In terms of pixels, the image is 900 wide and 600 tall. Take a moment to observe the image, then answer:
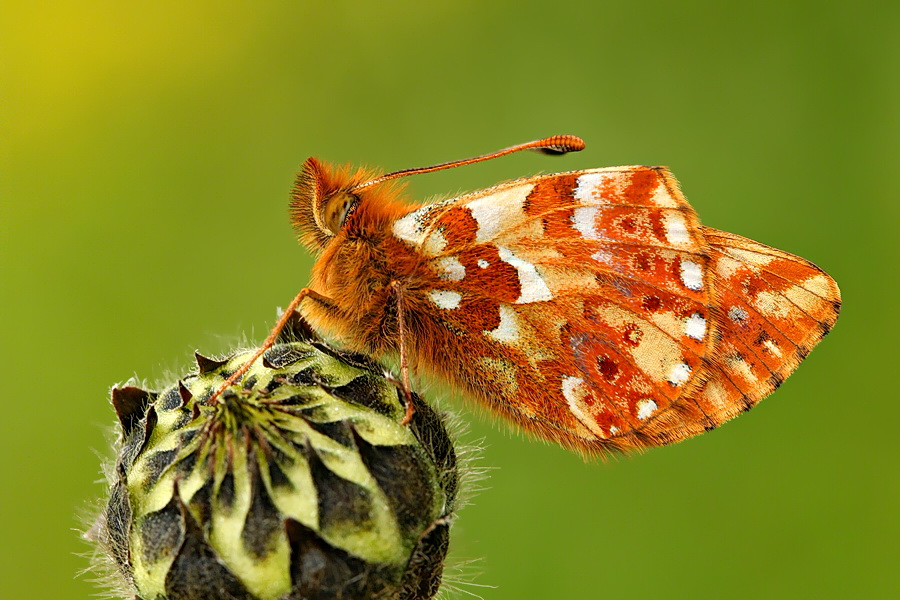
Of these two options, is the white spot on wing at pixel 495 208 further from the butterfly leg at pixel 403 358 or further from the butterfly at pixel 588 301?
the butterfly leg at pixel 403 358

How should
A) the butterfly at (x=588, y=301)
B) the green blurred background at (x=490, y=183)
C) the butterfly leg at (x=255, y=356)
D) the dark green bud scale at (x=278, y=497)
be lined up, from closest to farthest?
the dark green bud scale at (x=278, y=497) < the butterfly leg at (x=255, y=356) < the butterfly at (x=588, y=301) < the green blurred background at (x=490, y=183)

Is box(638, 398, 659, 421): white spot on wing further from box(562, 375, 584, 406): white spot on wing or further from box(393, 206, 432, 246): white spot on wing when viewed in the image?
box(393, 206, 432, 246): white spot on wing

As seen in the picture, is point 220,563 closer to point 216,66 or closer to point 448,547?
point 448,547

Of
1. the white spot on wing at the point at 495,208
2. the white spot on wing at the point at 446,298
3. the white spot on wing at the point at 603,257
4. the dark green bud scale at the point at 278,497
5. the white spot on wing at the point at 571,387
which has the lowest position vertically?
the dark green bud scale at the point at 278,497

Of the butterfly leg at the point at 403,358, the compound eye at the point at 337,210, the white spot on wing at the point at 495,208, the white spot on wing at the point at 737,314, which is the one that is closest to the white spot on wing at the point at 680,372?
the white spot on wing at the point at 737,314

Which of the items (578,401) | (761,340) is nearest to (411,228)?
(578,401)

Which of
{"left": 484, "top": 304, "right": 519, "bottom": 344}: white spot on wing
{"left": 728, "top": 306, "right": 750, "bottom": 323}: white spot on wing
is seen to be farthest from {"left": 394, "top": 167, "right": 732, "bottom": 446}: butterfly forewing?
{"left": 728, "top": 306, "right": 750, "bottom": 323}: white spot on wing
